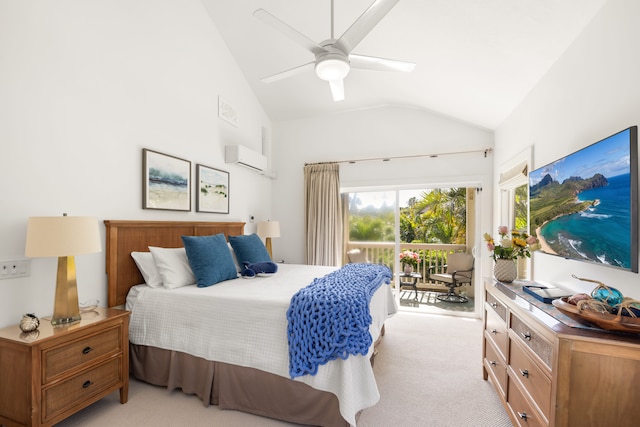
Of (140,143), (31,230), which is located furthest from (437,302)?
(31,230)

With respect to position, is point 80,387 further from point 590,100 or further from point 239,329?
point 590,100

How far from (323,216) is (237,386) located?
299 centimetres

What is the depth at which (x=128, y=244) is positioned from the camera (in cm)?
267

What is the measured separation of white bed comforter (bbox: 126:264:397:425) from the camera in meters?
1.84

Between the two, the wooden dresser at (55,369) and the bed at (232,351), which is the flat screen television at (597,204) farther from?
the wooden dresser at (55,369)

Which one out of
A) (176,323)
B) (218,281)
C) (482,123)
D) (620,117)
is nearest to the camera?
(620,117)

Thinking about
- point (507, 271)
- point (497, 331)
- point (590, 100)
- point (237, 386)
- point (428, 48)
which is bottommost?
point (237, 386)

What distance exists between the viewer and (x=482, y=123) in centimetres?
405

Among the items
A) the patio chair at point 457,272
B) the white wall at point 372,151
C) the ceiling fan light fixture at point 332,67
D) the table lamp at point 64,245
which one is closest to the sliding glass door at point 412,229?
the patio chair at point 457,272

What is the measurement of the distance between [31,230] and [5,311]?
578 mm

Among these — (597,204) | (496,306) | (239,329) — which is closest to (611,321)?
(597,204)

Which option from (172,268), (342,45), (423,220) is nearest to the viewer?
(342,45)

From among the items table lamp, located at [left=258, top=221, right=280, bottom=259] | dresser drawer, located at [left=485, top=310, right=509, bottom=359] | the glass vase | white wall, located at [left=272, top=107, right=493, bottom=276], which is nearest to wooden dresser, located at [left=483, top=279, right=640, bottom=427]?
dresser drawer, located at [left=485, top=310, right=509, bottom=359]

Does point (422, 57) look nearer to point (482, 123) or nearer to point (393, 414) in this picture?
point (482, 123)
